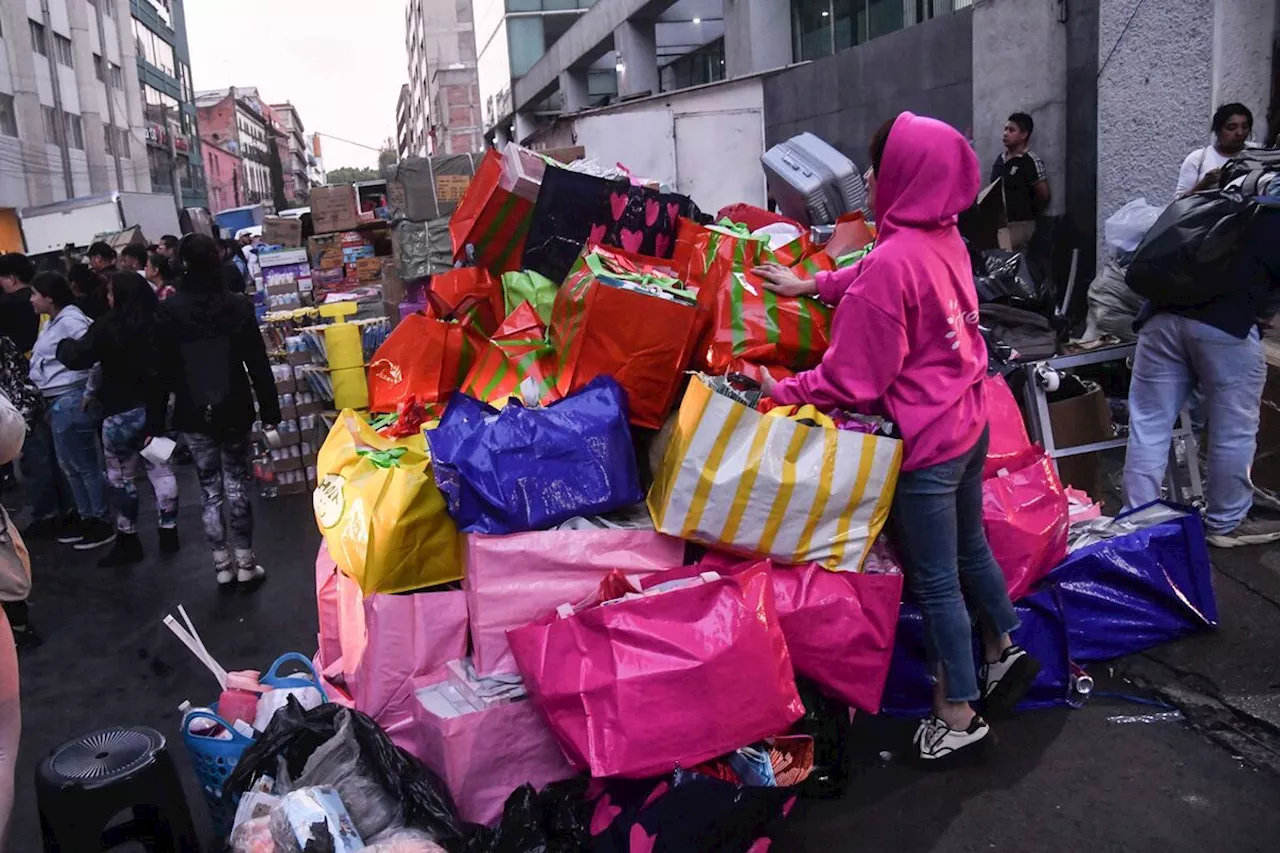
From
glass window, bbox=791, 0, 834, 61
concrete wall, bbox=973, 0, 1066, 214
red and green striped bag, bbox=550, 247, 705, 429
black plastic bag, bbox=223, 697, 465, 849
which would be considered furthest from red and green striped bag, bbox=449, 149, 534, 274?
glass window, bbox=791, 0, 834, 61

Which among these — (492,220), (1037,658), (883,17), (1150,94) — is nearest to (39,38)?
(883,17)

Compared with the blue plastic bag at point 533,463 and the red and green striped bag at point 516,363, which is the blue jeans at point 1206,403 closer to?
the blue plastic bag at point 533,463

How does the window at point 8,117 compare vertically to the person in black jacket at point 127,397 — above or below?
above

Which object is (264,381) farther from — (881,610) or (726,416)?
(881,610)

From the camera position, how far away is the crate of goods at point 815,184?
5422 millimetres

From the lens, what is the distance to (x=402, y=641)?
2.93 metres

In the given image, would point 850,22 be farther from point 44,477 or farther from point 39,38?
point 39,38

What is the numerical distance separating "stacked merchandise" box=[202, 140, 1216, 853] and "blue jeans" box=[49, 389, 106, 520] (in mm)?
3275

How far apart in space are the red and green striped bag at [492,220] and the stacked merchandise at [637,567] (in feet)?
0.10

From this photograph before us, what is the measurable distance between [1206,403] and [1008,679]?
2.21 meters

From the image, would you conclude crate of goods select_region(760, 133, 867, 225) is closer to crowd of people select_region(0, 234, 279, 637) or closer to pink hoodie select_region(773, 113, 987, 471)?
pink hoodie select_region(773, 113, 987, 471)

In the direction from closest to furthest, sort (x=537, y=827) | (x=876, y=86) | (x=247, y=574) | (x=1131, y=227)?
(x=537, y=827) < (x=1131, y=227) < (x=247, y=574) < (x=876, y=86)

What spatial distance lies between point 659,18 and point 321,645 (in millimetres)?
18821

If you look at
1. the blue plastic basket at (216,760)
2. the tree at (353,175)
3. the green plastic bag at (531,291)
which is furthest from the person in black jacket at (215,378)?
the tree at (353,175)
